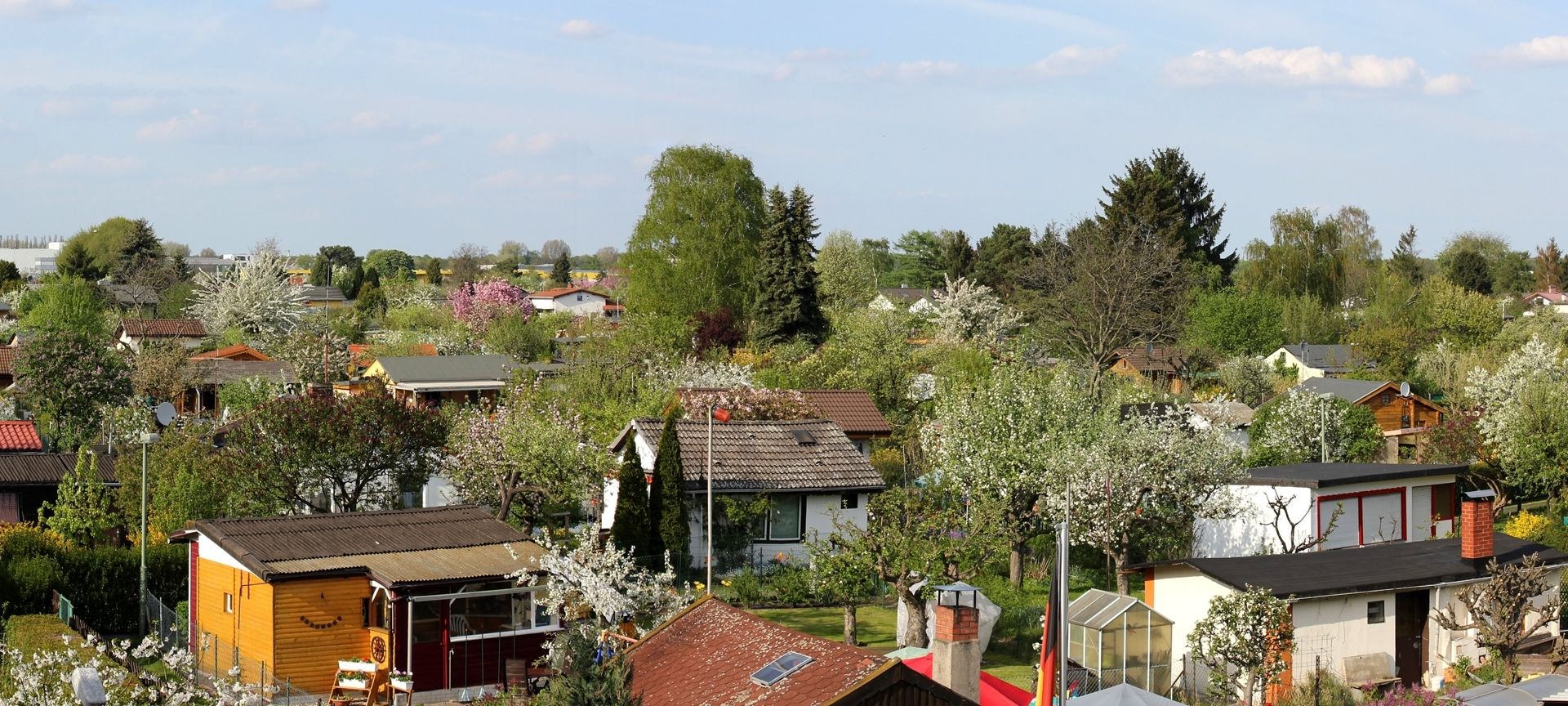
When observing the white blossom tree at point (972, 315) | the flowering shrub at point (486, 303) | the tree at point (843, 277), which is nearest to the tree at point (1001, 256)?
the tree at point (843, 277)

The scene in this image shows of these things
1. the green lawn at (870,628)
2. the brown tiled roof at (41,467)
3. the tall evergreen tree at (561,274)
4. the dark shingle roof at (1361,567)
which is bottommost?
the green lawn at (870,628)

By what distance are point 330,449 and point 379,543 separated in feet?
24.8

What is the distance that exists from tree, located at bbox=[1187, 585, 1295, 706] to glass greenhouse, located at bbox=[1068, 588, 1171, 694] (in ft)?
3.23

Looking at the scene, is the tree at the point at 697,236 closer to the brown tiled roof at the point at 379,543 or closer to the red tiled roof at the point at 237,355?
the red tiled roof at the point at 237,355

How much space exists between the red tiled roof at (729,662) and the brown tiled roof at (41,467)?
Answer: 24.5m

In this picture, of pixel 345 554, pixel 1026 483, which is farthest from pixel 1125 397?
pixel 345 554

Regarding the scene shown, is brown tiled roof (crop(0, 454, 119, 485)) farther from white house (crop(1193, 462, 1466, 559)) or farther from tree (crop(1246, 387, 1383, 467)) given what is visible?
tree (crop(1246, 387, 1383, 467))

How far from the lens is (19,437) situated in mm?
40844

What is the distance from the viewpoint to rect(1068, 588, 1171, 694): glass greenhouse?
82.1 feet

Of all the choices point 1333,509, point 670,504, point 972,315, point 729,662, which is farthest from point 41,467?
point 972,315

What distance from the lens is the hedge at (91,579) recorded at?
29031 millimetres

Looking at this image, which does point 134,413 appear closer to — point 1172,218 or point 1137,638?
point 1137,638

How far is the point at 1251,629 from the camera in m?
23.8

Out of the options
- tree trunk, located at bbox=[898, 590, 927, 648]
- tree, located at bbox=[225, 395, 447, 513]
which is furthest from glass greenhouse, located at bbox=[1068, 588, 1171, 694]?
tree, located at bbox=[225, 395, 447, 513]
